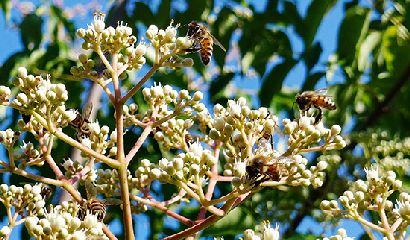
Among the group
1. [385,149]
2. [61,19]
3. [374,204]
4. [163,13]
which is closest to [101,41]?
[374,204]

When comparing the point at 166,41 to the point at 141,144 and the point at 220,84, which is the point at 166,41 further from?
the point at 220,84

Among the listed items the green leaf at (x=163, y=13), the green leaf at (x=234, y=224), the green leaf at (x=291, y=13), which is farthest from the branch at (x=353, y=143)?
the green leaf at (x=163, y=13)

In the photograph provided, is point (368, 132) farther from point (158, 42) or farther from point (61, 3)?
point (61, 3)

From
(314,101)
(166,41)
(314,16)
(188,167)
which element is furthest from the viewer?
(314,16)

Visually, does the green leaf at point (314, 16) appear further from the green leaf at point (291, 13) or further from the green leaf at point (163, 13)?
the green leaf at point (163, 13)

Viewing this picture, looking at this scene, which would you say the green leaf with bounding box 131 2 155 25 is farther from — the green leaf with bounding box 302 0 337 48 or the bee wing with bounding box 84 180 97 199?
the bee wing with bounding box 84 180 97 199

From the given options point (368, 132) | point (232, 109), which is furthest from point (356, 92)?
point (232, 109)

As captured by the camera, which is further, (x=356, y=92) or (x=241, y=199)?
(x=356, y=92)
